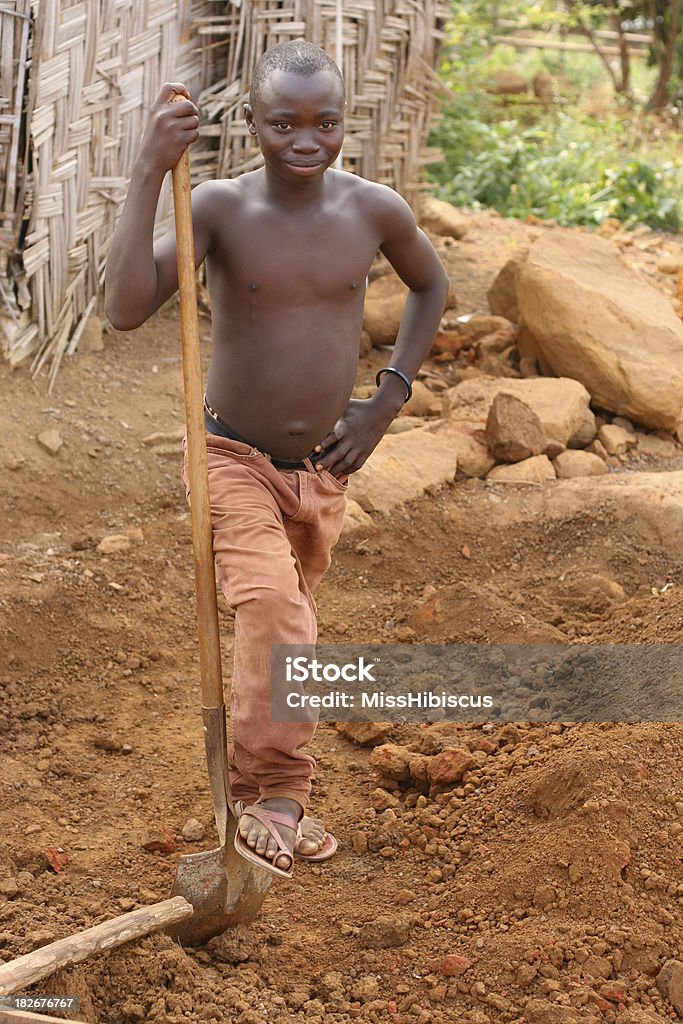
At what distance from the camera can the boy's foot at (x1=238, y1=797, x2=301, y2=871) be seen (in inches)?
93.6

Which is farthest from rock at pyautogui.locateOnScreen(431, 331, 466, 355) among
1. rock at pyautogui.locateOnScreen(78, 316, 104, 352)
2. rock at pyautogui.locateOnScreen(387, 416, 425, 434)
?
rock at pyautogui.locateOnScreen(78, 316, 104, 352)

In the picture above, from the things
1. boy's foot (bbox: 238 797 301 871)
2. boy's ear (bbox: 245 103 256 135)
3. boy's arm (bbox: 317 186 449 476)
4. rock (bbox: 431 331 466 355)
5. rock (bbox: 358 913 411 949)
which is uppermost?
boy's ear (bbox: 245 103 256 135)

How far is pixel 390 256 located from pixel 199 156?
2721 millimetres

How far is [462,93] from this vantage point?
9695mm

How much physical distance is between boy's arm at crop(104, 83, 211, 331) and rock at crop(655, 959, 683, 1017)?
1.67 metres

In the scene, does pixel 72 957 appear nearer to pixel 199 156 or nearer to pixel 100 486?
pixel 100 486

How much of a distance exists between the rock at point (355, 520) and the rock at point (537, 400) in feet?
2.99

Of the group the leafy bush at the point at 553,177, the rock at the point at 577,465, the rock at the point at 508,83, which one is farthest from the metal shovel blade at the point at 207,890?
the rock at the point at 508,83

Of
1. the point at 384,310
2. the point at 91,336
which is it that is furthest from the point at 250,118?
the point at 384,310

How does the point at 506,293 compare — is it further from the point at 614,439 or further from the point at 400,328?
the point at 400,328

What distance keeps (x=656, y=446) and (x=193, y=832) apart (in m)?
3.07

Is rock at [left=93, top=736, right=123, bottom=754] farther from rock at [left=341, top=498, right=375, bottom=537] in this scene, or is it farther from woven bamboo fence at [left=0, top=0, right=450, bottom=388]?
woven bamboo fence at [left=0, top=0, right=450, bottom=388]

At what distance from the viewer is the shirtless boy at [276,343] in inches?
94.3

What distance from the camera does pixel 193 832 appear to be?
2.95 metres
